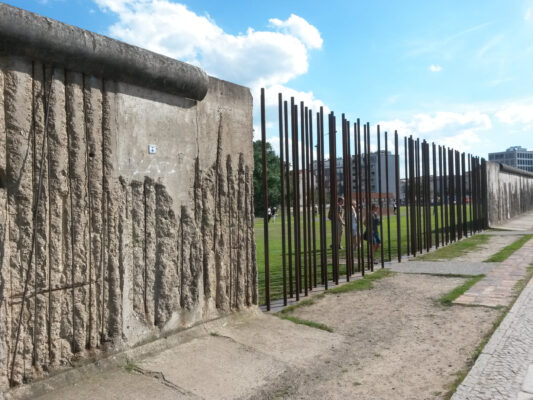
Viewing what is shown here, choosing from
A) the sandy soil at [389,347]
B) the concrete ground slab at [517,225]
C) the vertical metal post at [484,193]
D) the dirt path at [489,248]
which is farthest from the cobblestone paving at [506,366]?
the concrete ground slab at [517,225]

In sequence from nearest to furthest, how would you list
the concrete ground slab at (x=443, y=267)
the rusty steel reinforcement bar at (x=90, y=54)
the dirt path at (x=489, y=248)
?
1. the rusty steel reinforcement bar at (x=90, y=54)
2. the concrete ground slab at (x=443, y=267)
3. the dirt path at (x=489, y=248)

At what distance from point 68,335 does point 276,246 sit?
10.4 m

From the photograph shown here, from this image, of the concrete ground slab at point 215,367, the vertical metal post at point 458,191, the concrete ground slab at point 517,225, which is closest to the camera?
the concrete ground slab at point 215,367

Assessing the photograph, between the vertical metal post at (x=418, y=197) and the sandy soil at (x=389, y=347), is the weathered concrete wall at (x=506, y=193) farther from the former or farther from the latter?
the sandy soil at (x=389, y=347)

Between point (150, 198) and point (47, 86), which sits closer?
point (47, 86)

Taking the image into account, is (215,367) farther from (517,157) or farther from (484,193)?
(517,157)

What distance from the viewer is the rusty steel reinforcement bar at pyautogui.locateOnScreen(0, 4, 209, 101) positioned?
9.80 feet

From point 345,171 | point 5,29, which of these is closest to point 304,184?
point 345,171

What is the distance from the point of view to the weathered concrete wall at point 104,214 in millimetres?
3006

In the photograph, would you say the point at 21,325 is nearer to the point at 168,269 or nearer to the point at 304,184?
the point at 168,269

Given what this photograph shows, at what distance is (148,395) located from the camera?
3.16 meters

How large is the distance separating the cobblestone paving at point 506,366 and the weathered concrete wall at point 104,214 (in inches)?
93.0

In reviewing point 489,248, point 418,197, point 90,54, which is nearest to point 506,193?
point 489,248

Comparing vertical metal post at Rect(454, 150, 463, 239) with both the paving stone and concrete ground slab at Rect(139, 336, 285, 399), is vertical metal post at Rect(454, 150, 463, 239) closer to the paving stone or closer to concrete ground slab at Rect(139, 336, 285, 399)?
the paving stone
